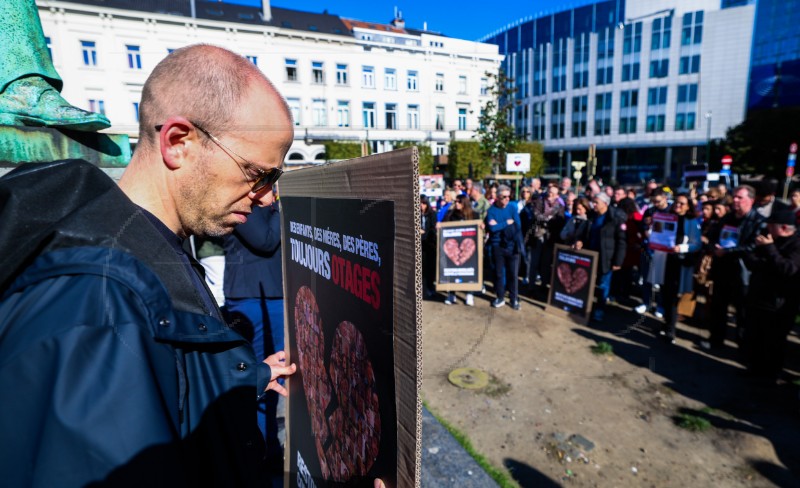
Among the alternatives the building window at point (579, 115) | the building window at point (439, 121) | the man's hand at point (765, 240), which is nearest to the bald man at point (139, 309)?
the man's hand at point (765, 240)

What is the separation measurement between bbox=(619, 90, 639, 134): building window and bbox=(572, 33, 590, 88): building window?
499cm

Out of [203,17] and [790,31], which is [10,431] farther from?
[790,31]

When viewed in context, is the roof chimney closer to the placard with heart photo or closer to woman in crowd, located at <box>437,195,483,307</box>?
woman in crowd, located at <box>437,195,483,307</box>

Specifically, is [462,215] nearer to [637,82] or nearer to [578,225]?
[578,225]

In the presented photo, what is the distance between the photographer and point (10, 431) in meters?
0.66

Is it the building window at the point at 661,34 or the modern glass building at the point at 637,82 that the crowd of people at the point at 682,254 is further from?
the building window at the point at 661,34

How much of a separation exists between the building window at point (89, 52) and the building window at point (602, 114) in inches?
2108

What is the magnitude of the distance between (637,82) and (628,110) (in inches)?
132

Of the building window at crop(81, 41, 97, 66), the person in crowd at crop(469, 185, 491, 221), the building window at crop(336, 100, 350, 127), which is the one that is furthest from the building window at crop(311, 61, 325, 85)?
the person in crowd at crop(469, 185, 491, 221)

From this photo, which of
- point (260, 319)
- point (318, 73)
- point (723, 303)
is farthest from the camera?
point (318, 73)

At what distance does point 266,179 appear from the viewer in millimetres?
1294

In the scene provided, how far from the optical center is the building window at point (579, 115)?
56594 millimetres

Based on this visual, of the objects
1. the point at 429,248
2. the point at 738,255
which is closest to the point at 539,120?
the point at 429,248

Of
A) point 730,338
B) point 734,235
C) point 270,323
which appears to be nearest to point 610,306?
point 730,338
